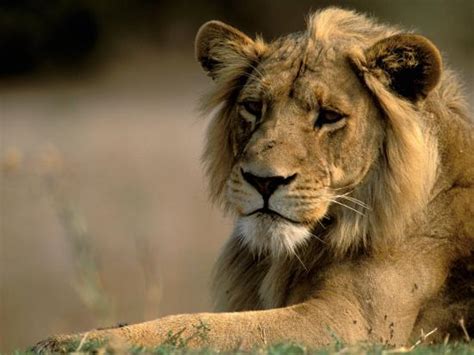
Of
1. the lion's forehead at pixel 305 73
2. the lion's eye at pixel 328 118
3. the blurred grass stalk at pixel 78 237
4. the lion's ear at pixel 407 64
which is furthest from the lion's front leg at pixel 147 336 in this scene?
the blurred grass stalk at pixel 78 237

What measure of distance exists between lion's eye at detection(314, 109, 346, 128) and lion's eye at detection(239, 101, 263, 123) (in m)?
0.35

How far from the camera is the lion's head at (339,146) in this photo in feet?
23.7

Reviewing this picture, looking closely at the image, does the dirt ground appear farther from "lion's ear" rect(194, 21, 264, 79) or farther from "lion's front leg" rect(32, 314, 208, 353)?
"lion's front leg" rect(32, 314, 208, 353)

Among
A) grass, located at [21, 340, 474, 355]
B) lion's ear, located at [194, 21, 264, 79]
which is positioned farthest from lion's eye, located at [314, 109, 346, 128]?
grass, located at [21, 340, 474, 355]

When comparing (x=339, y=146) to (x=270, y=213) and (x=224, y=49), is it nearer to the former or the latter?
(x=270, y=213)

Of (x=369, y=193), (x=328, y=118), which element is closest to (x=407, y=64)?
(x=328, y=118)

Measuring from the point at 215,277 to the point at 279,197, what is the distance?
4.12ft

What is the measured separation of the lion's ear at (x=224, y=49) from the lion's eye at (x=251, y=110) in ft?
0.90

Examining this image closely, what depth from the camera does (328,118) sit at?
7406 millimetres

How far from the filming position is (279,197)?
711 cm

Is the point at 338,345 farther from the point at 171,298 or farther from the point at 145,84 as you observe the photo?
the point at 145,84

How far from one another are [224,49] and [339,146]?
103 cm

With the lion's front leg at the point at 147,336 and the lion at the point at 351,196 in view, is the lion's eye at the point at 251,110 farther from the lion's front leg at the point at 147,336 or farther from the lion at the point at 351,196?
the lion's front leg at the point at 147,336

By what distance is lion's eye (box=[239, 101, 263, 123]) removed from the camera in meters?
7.63
